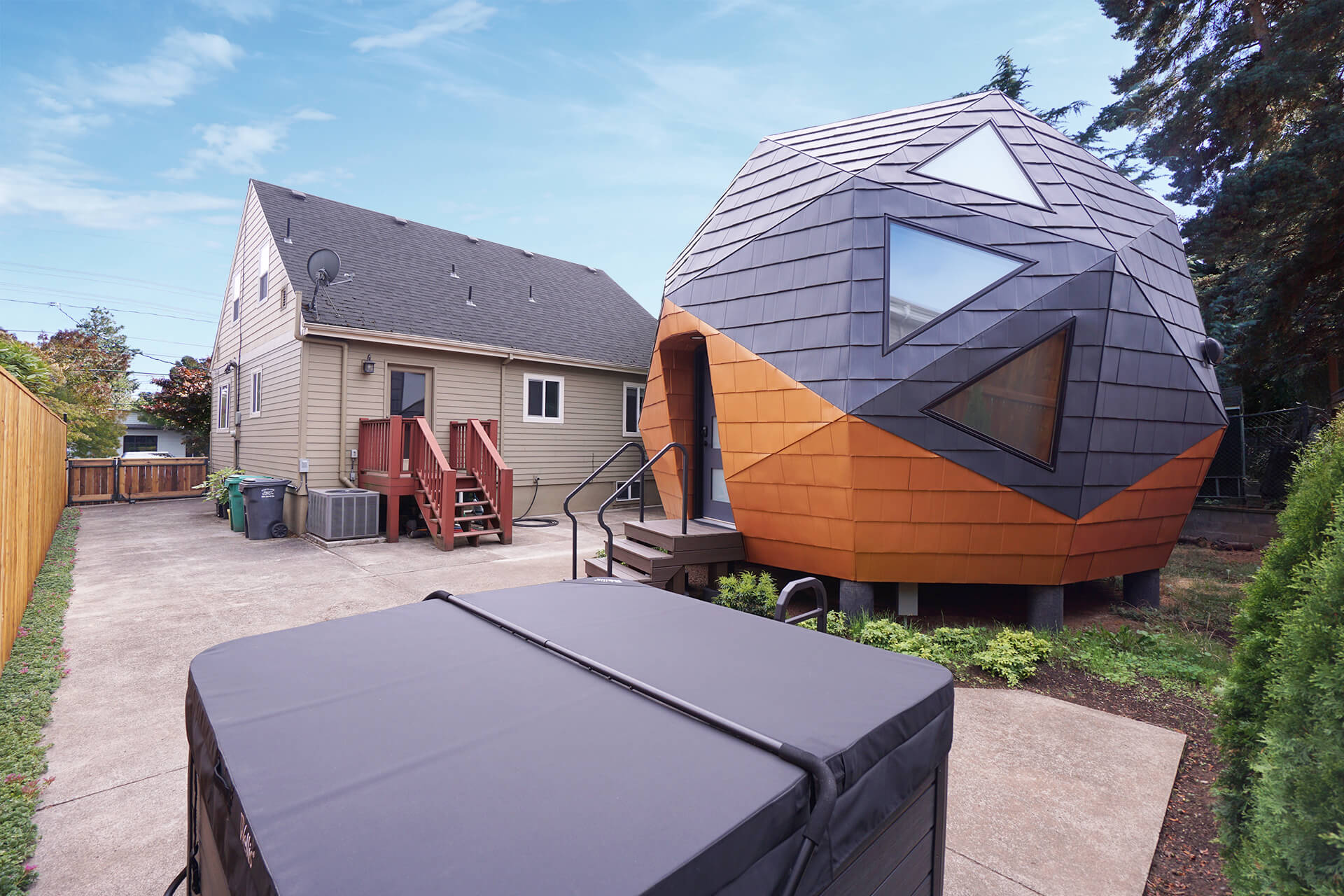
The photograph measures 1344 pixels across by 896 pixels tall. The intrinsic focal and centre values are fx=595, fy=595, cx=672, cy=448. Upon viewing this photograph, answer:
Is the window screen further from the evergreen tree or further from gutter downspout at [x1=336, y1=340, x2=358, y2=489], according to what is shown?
the evergreen tree

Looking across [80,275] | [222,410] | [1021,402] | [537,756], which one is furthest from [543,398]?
[80,275]

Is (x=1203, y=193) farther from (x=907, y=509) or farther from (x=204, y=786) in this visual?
(x=204, y=786)

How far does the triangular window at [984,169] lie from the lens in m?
5.47

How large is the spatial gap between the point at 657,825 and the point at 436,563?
7.84 meters

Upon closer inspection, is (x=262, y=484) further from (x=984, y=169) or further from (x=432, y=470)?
(x=984, y=169)

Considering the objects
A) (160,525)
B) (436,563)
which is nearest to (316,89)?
(160,525)

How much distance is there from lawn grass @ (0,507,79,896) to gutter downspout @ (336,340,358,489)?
4.57 meters

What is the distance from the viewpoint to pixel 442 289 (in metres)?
13.5

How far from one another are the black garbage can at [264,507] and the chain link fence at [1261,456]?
55.9ft

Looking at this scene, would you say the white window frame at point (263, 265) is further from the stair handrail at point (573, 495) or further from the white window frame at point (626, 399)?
the stair handrail at point (573, 495)

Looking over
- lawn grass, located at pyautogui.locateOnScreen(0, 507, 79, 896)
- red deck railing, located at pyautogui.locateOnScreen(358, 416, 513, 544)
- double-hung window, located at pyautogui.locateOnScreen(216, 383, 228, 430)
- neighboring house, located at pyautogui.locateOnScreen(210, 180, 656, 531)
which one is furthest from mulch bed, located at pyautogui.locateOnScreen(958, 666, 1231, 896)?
double-hung window, located at pyautogui.locateOnScreen(216, 383, 228, 430)

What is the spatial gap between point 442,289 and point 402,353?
102 inches

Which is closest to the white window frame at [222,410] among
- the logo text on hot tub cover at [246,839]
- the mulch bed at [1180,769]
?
the logo text on hot tub cover at [246,839]

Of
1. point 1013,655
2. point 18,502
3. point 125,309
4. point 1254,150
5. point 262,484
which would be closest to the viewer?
point 1013,655
